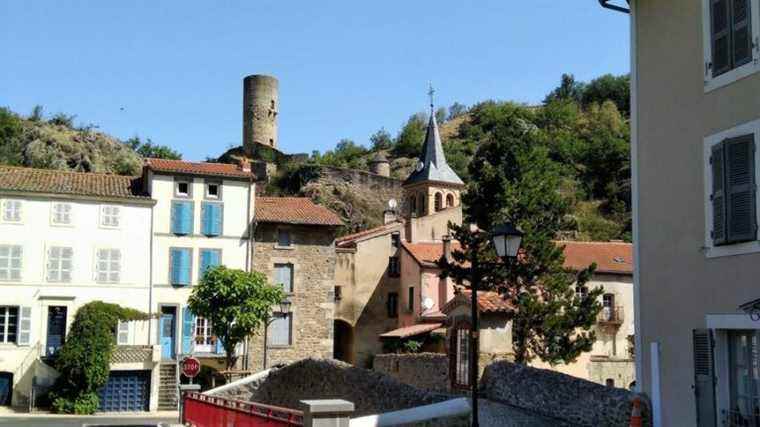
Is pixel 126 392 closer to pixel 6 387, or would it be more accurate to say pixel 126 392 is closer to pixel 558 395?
pixel 6 387

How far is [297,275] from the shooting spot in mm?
38500

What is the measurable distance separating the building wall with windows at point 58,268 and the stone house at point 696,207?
2771 cm

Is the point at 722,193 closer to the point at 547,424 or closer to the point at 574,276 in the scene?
the point at 547,424

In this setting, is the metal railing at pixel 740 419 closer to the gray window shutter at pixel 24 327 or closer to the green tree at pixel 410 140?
the gray window shutter at pixel 24 327

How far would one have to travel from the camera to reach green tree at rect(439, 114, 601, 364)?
98.7 ft

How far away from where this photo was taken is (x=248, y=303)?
33.6 meters

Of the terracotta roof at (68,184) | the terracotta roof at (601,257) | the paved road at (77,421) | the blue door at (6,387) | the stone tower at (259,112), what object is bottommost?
the paved road at (77,421)

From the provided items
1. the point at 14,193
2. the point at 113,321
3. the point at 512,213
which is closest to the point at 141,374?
the point at 113,321

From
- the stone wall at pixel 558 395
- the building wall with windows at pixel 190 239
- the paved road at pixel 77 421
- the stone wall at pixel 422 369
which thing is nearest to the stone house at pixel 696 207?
the stone wall at pixel 558 395

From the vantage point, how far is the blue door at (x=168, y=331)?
3619 centimetres

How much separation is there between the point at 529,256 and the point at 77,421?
16.7m

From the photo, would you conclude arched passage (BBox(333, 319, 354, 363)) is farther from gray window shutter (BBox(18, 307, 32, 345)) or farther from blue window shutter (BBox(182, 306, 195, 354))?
gray window shutter (BBox(18, 307, 32, 345))

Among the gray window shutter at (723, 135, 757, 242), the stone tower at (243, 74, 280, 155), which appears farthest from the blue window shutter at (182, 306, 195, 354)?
the stone tower at (243, 74, 280, 155)

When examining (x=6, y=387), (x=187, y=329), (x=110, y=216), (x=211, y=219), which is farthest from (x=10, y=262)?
(x=211, y=219)
